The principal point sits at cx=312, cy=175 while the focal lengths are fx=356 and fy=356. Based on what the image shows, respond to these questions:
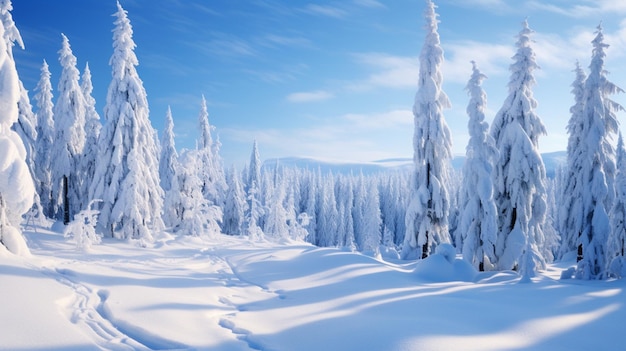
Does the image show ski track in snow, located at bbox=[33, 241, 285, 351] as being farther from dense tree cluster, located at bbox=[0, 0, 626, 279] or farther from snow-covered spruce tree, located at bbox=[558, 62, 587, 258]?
snow-covered spruce tree, located at bbox=[558, 62, 587, 258]

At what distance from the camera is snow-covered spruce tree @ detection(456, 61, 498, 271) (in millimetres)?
19547

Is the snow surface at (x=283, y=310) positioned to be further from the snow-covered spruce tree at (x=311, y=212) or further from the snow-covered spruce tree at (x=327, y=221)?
the snow-covered spruce tree at (x=327, y=221)

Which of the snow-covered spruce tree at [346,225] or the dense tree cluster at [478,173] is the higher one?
the dense tree cluster at [478,173]

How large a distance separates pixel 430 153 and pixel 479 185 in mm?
4214

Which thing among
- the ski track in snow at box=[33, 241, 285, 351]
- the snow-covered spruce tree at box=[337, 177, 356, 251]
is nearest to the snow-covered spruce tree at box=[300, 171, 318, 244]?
the snow-covered spruce tree at box=[337, 177, 356, 251]

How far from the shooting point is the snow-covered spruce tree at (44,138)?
3206cm

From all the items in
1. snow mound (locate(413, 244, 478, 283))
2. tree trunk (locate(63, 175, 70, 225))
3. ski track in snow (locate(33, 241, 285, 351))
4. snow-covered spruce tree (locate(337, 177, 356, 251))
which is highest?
tree trunk (locate(63, 175, 70, 225))

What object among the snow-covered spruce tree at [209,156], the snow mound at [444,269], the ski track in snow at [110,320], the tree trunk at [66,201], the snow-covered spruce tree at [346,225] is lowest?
the snow-covered spruce tree at [346,225]

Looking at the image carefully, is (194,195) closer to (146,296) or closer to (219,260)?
(219,260)

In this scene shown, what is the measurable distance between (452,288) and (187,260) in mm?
11826

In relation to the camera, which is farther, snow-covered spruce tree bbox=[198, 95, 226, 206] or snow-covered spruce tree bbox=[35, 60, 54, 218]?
snow-covered spruce tree bbox=[198, 95, 226, 206]

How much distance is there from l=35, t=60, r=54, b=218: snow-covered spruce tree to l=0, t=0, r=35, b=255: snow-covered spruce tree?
84.3 ft

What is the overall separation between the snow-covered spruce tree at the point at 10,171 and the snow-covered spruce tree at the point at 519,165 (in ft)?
70.8

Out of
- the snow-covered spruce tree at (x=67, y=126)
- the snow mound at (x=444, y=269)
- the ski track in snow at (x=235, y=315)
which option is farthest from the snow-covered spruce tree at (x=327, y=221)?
the ski track in snow at (x=235, y=315)
